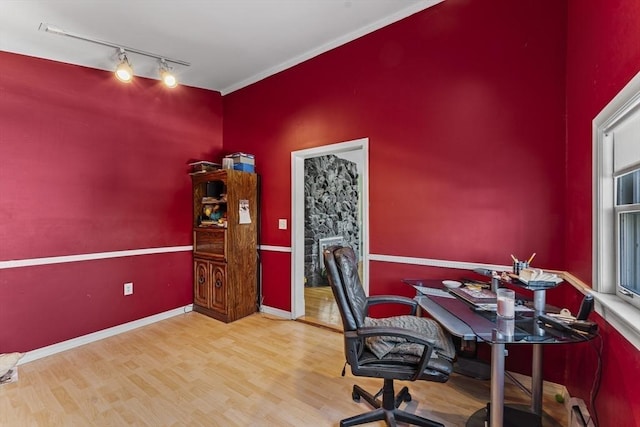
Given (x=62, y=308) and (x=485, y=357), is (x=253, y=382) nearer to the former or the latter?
(x=485, y=357)

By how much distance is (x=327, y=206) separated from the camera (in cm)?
534

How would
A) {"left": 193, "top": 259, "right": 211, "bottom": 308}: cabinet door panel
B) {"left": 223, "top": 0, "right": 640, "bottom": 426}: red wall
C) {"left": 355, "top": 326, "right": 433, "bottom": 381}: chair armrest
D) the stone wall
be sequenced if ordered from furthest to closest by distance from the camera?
the stone wall → {"left": 193, "top": 259, "right": 211, "bottom": 308}: cabinet door panel → {"left": 223, "top": 0, "right": 640, "bottom": 426}: red wall → {"left": 355, "top": 326, "right": 433, "bottom": 381}: chair armrest

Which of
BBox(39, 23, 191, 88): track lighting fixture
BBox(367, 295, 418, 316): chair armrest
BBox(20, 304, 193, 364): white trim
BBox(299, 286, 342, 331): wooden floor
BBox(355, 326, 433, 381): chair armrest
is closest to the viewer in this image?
BBox(355, 326, 433, 381): chair armrest

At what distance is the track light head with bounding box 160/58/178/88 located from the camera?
2930mm

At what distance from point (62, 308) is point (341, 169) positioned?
4541mm

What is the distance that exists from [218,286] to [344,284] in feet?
7.71

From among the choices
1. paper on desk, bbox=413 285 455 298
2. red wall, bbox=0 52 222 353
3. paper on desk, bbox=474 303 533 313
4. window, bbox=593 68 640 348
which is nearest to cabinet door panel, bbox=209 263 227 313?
red wall, bbox=0 52 222 353

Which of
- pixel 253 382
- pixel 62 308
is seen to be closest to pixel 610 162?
pixel 253 382

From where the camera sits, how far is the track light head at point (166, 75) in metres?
2.93

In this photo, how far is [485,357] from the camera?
7.33 ft

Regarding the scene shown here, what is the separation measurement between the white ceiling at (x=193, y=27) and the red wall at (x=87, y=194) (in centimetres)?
25

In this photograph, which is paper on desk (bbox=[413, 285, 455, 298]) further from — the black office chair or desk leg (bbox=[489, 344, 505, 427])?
desk leg (bbox=[489, 344, 505, 427])

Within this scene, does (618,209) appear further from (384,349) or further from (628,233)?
(384,349)

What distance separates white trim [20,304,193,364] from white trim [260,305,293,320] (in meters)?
0.99
